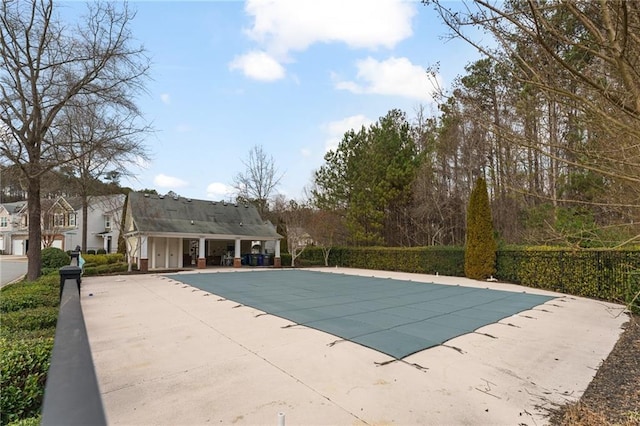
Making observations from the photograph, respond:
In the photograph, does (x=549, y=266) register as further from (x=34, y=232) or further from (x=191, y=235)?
(x=191, y=235)

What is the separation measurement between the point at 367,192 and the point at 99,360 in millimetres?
19847

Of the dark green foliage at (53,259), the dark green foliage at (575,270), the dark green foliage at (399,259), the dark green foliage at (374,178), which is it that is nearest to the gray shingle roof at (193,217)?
the dark green foliage at (53,259)

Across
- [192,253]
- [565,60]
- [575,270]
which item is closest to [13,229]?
[192,253]

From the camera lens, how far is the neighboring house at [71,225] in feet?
110

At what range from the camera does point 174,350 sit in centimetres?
528

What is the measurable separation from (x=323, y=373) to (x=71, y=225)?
41.9 meters

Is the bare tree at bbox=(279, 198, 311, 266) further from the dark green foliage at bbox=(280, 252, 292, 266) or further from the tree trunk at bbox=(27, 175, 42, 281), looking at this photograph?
the tree trunk at bbox=(27, 175, 42, 281)

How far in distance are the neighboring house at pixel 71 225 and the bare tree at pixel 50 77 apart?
22.8 meters

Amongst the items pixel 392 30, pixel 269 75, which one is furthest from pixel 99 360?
pixel 269 75

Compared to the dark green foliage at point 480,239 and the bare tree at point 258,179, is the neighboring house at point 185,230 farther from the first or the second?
the dark green foliage at point 480,239

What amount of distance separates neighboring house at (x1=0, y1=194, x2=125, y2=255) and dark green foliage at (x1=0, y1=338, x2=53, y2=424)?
31924 millimetres

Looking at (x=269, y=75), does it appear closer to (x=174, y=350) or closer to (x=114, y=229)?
(x=174, y=350)

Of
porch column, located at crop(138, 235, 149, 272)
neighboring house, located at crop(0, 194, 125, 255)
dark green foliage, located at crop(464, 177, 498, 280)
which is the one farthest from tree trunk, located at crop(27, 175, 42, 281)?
neighboring house, located at crop(0, 194, 125, 255)

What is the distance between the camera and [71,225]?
37.2 m
